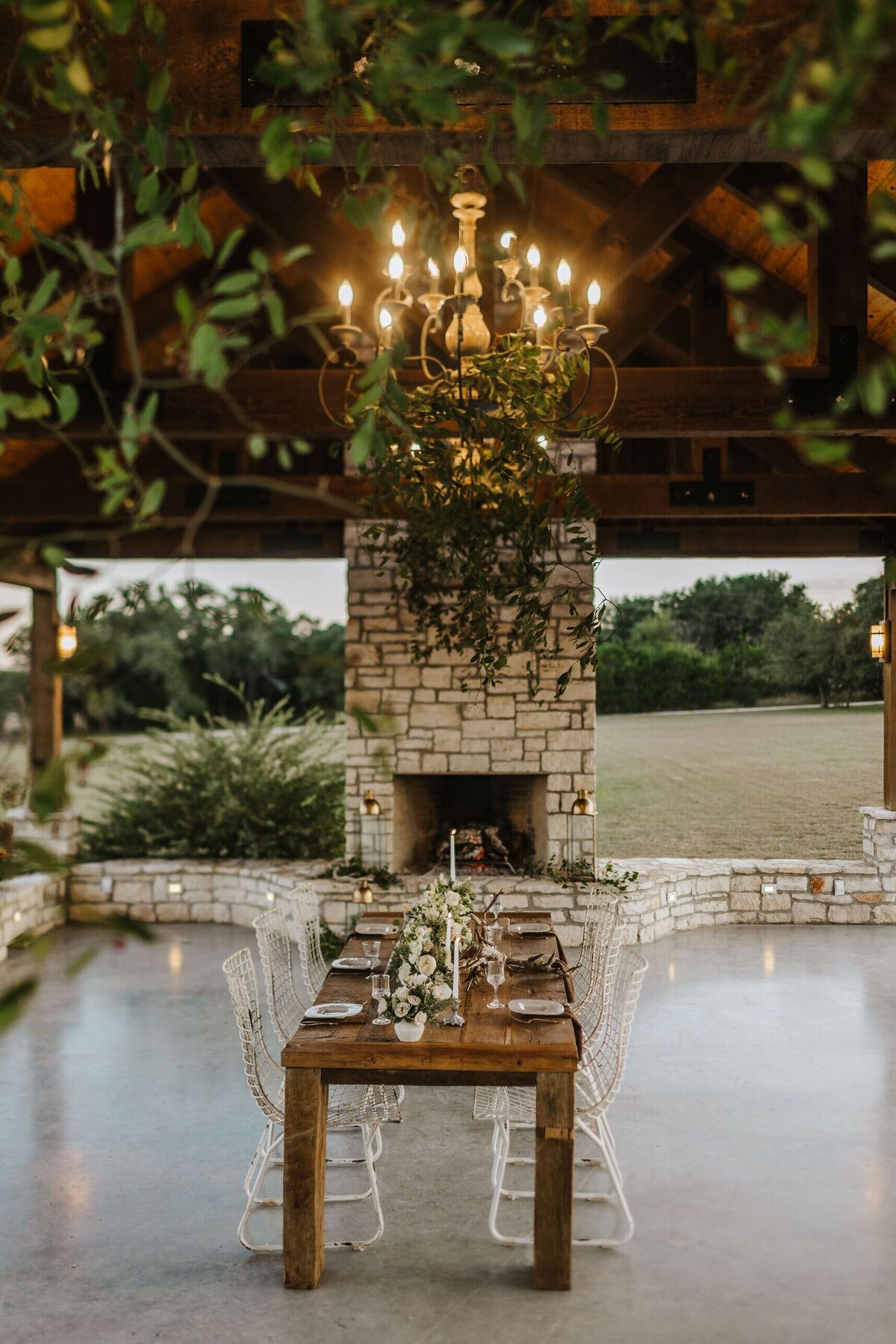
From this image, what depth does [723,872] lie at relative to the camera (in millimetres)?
8609

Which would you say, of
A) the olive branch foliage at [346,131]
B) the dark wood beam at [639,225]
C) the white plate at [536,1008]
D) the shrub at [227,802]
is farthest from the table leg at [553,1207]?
the shrub at [227,802]

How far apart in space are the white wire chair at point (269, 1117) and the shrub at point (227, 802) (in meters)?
4.83

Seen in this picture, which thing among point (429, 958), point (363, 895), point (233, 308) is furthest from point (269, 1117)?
point (363, 895)

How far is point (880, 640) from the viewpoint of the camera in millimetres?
9055

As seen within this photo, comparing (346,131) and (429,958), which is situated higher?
(346,131)

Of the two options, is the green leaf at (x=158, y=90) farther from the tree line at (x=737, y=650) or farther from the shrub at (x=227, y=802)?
the tree line at (x=737, y=650)

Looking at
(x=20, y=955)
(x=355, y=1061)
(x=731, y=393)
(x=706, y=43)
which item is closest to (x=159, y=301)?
(x=731, y=393)

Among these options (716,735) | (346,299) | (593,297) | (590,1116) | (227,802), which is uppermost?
(593,297)

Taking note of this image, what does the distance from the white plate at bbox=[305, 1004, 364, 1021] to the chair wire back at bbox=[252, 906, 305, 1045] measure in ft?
1.58

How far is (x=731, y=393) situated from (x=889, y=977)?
3980 mm

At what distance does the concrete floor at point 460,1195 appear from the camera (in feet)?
10.6

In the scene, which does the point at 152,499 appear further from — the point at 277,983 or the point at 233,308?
the point at 277,983

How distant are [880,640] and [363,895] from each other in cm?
481

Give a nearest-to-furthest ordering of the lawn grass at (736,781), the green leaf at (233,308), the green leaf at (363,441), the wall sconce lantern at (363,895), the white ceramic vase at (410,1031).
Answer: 1. the green leaf at (233,308)
2. the green leaf at (363,441)
3. the white ceramic vase at (410,1031)
4. the wall sconce lantern at (363,895)
5. the lawn grass at (736,781)
